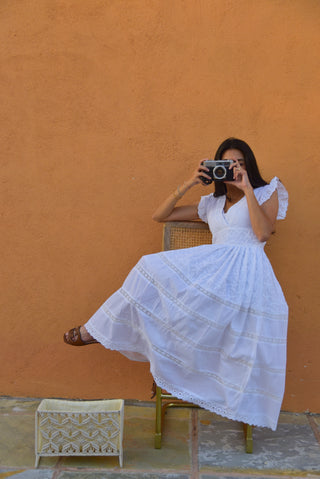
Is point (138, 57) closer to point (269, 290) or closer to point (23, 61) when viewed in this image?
point (23, 61)

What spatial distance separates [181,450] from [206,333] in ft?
1.92

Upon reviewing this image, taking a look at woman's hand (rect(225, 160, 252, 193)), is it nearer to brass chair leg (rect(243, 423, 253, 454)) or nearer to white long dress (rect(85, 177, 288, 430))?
white long dress (rect(85, 177, 288, 430))

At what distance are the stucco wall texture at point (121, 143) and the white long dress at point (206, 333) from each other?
591 millimetres

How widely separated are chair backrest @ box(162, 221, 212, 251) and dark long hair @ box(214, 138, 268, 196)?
194 mm

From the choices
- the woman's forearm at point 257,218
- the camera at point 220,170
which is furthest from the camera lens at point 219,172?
the woman's forearm at point 257,218

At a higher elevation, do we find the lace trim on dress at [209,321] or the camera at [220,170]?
the camera at [220,170]

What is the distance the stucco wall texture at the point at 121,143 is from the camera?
8.69 feet

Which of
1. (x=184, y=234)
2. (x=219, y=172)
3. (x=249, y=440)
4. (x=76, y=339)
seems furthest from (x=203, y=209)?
(x=249, y=440)

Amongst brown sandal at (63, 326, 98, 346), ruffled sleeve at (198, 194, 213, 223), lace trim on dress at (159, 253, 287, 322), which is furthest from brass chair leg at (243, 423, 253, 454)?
ruffled sleeve at (198, 194, 213, 223)

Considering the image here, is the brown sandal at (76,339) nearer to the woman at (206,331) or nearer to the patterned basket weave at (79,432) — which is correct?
the woman at (206,331)

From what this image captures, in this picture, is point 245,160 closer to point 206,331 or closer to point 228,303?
point 228,303

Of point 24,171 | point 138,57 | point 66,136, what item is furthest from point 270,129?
point 24,171

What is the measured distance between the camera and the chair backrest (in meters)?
2.50

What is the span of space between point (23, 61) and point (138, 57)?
2.05 feet
